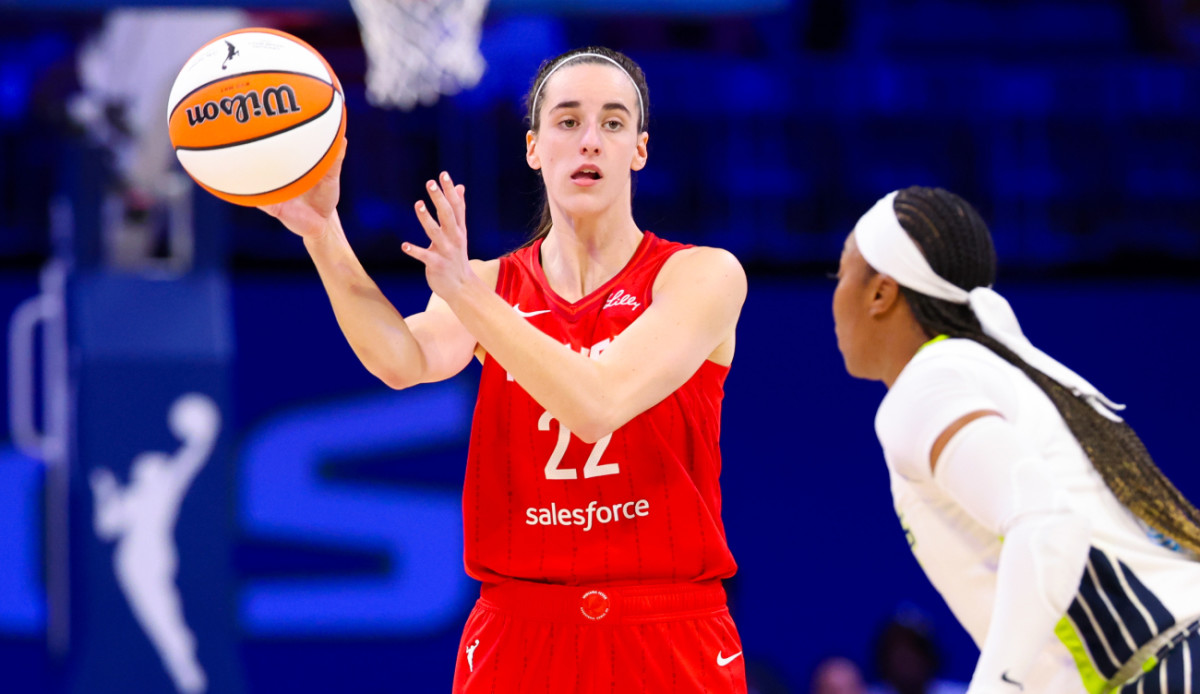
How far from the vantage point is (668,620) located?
2.54 meters

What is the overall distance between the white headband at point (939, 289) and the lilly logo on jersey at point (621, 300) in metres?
0.51

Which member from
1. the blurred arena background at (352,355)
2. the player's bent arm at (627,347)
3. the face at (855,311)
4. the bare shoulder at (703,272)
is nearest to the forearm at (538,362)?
the player's bent arm at (627,347)

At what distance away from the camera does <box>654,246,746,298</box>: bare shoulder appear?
259cm

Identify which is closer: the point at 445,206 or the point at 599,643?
the point at 445,206

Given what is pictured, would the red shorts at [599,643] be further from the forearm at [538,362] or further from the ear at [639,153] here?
the ear at [639,153]

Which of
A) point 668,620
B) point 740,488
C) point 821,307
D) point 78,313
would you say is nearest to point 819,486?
point 740,488

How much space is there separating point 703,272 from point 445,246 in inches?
21.7

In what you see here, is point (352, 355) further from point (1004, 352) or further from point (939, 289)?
point (1004, 352)

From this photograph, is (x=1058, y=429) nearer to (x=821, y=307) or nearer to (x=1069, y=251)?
(x=821, y=307)

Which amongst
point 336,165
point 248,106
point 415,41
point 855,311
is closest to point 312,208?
point 336,165

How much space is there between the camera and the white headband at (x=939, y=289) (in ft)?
8.20

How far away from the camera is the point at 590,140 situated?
2.59m

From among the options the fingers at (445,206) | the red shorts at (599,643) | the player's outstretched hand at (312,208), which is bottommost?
the red shorts at (599,643)

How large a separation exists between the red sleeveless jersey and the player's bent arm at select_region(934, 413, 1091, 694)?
0.57 metres
